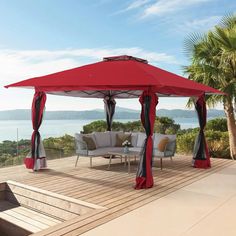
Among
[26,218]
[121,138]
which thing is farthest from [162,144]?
[26,218]

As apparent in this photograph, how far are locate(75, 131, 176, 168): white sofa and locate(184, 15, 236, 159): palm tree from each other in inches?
108

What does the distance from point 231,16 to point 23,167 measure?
8.17 metres

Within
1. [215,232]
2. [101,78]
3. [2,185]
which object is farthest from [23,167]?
[215,232]

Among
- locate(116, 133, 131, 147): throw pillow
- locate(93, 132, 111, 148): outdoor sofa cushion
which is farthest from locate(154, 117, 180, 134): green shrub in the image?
locate(93, 132, 111, 148): outdoor sofa cushion

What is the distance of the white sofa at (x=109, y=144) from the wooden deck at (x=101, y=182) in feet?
1.24

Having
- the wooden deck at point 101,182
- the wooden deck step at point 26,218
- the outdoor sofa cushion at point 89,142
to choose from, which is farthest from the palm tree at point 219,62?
the wooden deck step at point 26,218

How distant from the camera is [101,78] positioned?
6523 mm

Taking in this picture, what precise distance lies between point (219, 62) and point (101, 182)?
19.9ft

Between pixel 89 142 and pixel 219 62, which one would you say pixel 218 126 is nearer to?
pixel 219 62

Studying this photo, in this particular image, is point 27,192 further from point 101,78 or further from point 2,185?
point 101,78

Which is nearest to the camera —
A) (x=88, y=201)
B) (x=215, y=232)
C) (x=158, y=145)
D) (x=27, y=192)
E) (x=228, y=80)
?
(x=215, y=232)

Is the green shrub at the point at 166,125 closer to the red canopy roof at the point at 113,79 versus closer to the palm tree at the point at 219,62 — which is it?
the palm tree at the point at 219,62

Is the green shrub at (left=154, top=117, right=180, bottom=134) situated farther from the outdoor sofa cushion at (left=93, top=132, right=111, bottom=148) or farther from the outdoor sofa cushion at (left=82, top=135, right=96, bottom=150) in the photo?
the outdoor sofa cushion at (left=82, top=135, right=96, bottom=150)

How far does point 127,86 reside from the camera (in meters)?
6.65
